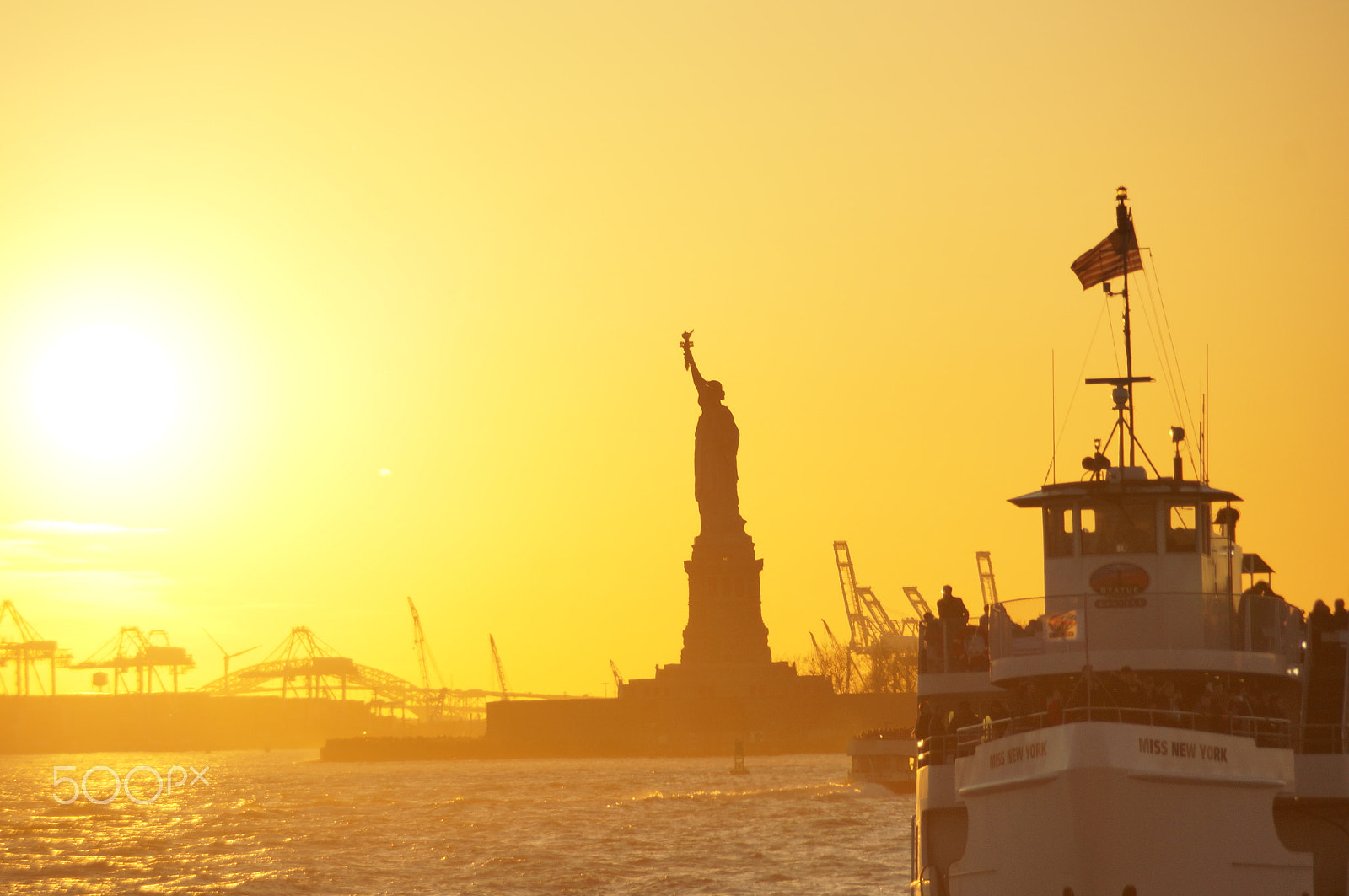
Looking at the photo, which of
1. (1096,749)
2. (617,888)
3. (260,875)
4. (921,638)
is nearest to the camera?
(1096,749)

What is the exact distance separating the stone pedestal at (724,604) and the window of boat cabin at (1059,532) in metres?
153

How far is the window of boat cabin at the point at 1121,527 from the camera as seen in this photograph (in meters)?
36.6

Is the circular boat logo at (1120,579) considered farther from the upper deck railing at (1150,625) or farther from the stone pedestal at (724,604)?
the stone pedestal at (724,604)

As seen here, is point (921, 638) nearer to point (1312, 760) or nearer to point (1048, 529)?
point (1048, 529)

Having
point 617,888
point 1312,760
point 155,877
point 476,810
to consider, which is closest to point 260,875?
point 155,877

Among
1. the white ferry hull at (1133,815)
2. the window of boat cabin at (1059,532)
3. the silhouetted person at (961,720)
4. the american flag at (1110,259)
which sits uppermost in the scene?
the american flag at (1110,259)

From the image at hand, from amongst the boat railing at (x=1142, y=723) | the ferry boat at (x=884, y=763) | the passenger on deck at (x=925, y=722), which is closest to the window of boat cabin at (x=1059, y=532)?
the boat railing at (x=1142, y=723)

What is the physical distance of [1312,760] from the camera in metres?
34.9

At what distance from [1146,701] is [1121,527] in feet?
16.7

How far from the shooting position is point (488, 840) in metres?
82.9

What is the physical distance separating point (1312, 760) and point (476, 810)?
248 feet

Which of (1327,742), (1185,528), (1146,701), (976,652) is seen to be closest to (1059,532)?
(1185,528)

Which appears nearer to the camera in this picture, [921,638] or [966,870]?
[966,870]

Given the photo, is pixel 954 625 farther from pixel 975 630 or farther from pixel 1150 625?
pixel 1150 625
